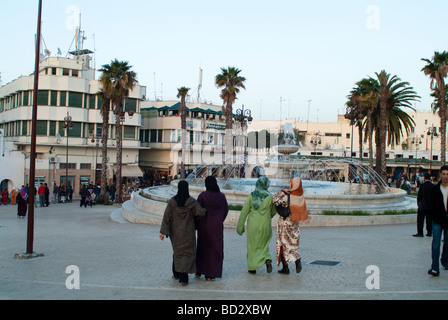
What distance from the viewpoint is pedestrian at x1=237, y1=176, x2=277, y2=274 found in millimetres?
7352

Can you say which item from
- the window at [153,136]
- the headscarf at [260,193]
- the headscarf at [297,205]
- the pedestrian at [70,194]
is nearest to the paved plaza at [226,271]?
the headscarf at [297,205]

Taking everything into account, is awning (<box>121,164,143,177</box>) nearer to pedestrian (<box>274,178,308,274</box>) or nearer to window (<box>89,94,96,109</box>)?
window (<box>89,94,96,109</box>)

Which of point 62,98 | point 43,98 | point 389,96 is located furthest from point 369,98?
point 43,98

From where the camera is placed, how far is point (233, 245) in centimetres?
1060

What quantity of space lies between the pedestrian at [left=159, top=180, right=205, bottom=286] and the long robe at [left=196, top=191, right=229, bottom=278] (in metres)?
0.22

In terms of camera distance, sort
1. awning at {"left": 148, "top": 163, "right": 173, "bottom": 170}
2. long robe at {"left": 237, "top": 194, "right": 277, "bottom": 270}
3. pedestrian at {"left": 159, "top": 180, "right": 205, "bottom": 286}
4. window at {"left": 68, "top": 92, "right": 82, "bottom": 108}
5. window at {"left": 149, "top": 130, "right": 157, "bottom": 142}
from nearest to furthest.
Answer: pedestrian at {"left": 159, "top": 180, "right": 205, "bottom": 286}, long robe at {"left": 237, "top": 194, "right": 277, "bottom": 270}, window at {"left": 68, "top": 92, "right": 82, "bottom": 108}, awning at {"left": 148, "top": 163, "right": 173, "bottom": 170}, window at {"left": 149, "top": 130, "right": 157, "bottom": 142}

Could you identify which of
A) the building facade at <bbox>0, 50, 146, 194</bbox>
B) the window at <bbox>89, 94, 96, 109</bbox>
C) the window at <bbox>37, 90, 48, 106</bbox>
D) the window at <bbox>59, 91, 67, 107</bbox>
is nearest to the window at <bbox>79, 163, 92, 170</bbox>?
the building facade at <bbox>0, 50, 146, 194</bbox>

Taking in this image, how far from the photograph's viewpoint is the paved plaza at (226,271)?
6.34 meters

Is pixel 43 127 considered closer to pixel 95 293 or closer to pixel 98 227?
pixel 98 227

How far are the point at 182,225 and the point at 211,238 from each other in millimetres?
516

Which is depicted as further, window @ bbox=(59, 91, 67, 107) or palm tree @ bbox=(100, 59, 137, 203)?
window @ bbox=(59, 91, 67, 107)

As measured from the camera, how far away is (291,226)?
7.41 m

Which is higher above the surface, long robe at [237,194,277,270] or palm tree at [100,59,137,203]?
palm tree at [100,59,137,203]
